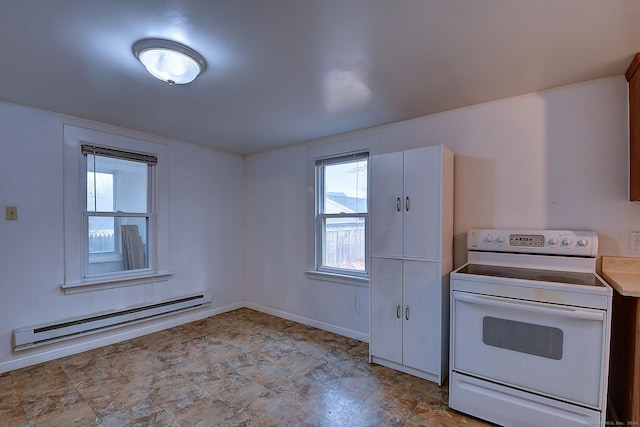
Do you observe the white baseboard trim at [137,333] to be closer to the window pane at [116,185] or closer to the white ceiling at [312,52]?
the window pane at [116,185]

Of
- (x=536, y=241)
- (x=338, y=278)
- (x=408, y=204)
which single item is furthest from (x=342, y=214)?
(x=536, y=241)

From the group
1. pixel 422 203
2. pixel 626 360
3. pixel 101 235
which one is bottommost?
pixel 626 360

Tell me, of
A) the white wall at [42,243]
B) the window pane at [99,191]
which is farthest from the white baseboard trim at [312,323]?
the window pane at [99,191]

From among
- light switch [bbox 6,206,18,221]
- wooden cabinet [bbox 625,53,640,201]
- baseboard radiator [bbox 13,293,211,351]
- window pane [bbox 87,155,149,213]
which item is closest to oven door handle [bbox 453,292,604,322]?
wooden cabinet [bbox 625,53,640,201]

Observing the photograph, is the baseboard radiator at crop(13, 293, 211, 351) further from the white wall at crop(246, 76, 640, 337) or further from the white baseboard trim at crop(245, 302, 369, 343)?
the white wall at crop(246, 76, 640, 337)

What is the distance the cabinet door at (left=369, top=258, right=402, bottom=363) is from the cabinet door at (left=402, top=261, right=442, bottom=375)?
57mm

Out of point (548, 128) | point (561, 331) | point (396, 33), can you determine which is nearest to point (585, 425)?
point (561, 331)

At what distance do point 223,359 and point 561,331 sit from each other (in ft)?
8.36

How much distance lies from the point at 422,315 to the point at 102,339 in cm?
307

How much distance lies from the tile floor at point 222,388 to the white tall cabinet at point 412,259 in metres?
0.21

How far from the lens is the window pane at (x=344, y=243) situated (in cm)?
330

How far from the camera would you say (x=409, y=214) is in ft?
8.12

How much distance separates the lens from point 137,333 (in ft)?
10.7

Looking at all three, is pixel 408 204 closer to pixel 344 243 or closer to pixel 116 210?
pixel 344 243
